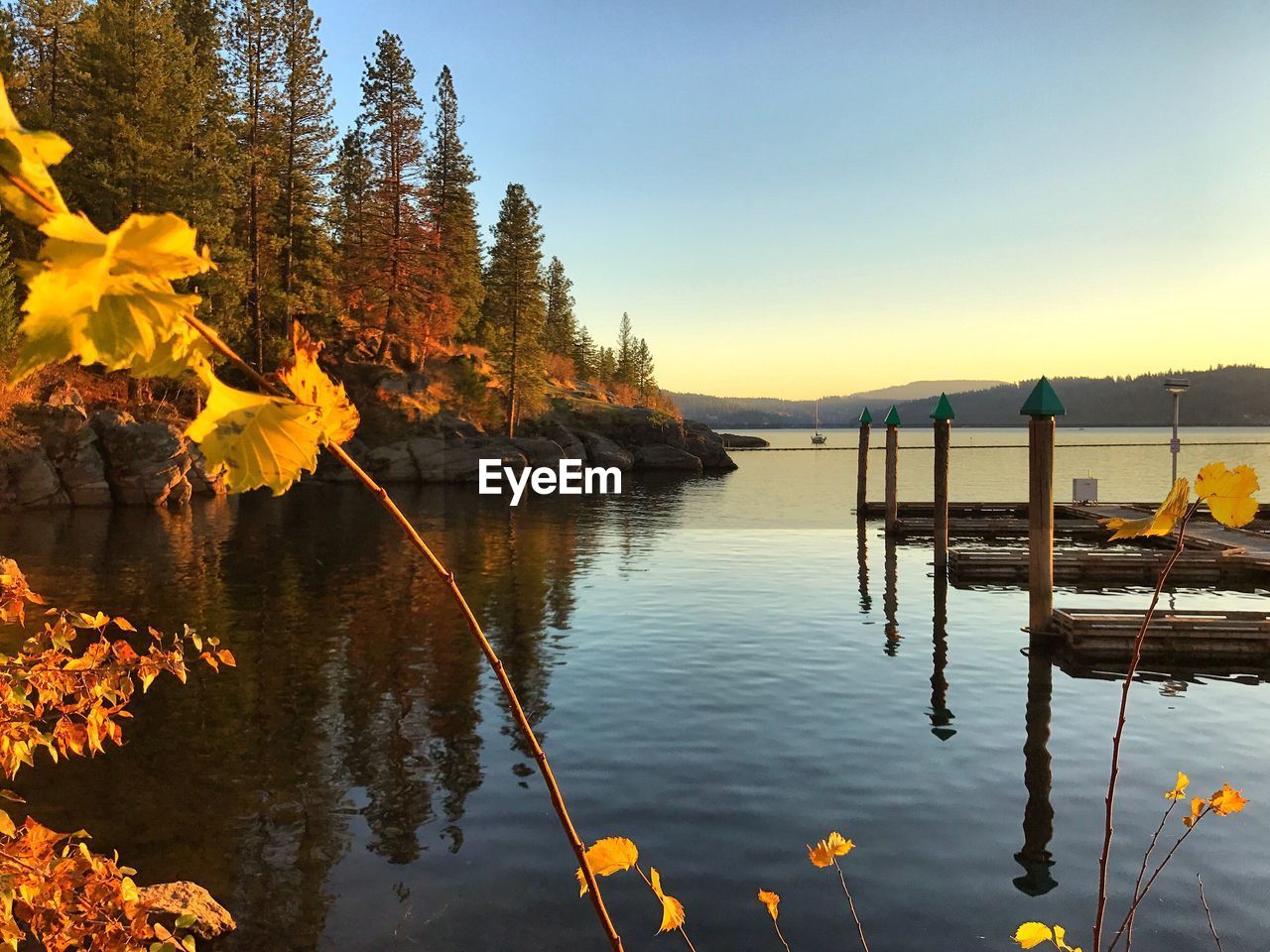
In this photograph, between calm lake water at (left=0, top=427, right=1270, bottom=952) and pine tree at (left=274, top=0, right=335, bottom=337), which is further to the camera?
pine tree at (left=274, top=0, right=335, bottom=337)

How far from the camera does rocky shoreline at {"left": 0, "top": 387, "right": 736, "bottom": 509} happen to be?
1292 inches

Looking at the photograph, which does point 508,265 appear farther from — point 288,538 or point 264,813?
point 264,813

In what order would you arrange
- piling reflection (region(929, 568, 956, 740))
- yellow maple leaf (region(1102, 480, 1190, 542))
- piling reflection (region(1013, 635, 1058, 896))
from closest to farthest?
yellow maple leaf (region(1102, 480, 1190, 542))
piling reflection (region(1013, 635, 1058, 896))
piling reflection (region(929, 568, 956, 740))

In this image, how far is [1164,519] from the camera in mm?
1506

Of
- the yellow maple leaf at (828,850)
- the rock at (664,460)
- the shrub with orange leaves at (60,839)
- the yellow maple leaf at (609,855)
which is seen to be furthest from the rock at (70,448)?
the rock at (664,460)

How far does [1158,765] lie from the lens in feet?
32.4

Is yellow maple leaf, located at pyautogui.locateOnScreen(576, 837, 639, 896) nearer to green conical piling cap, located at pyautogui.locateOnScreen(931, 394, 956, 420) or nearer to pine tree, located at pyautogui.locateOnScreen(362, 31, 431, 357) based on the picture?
green conical piling cap, located at pyautogui.locateOnScreen(931, 394, 956, 420)

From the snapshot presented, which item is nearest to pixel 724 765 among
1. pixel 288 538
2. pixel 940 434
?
pixel 940 434

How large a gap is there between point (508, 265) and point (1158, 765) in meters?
59.3

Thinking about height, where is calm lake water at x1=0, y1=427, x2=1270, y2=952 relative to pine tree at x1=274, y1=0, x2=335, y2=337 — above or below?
below

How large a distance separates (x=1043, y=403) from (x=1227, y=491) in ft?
49.3

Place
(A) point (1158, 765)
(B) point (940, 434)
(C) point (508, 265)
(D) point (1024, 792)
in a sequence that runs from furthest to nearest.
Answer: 1. (C) point (508, 265)
2. (B) point (940, 434)
3. (A) point (1158, 765)
4. (D) point (1024, 792)

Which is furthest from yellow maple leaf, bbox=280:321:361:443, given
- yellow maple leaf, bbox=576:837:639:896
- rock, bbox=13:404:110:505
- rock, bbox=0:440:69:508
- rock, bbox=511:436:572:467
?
rock, bbox=511:436:572:467

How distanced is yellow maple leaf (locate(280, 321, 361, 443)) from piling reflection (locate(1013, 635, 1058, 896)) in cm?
803
